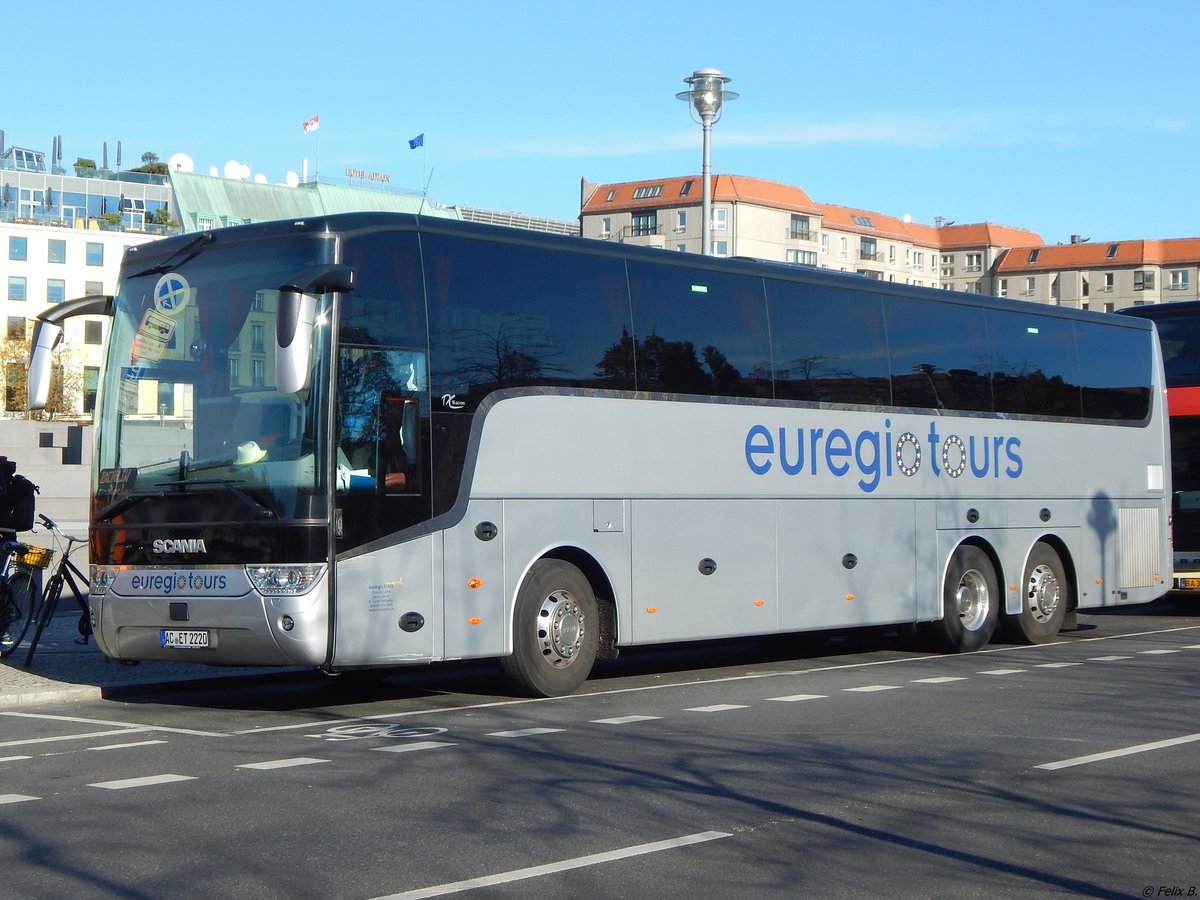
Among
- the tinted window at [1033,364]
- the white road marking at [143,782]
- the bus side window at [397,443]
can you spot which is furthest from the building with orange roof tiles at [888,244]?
the white road marking at [143,782]

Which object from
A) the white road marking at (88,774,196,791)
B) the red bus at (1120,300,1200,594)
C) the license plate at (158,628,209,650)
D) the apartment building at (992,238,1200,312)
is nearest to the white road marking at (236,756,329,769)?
the white road marking at (88,774,196,791)

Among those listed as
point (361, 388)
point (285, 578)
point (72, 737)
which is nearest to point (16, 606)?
point (72, 737)

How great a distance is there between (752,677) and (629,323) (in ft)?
12.1

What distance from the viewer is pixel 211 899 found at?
6.53 metres

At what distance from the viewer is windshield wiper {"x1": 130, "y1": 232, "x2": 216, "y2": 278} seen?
43.0 ft

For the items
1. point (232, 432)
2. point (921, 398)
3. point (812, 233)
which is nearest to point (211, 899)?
point (232, 432)

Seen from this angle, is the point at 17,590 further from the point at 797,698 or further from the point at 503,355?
the point at 797,698

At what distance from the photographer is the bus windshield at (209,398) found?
12289mm

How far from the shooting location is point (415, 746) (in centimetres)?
1087

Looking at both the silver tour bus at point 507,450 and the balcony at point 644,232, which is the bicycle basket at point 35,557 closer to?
the silver tour bus at point 507,450

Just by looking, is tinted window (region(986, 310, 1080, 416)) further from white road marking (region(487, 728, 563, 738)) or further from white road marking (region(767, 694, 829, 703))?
white road marking (region(487, 728, 563, 738))

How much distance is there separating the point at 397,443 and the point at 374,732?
2239 mm

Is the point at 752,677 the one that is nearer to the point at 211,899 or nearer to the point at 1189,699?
the point at 1189,699

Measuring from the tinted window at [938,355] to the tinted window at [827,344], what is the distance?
28cm
